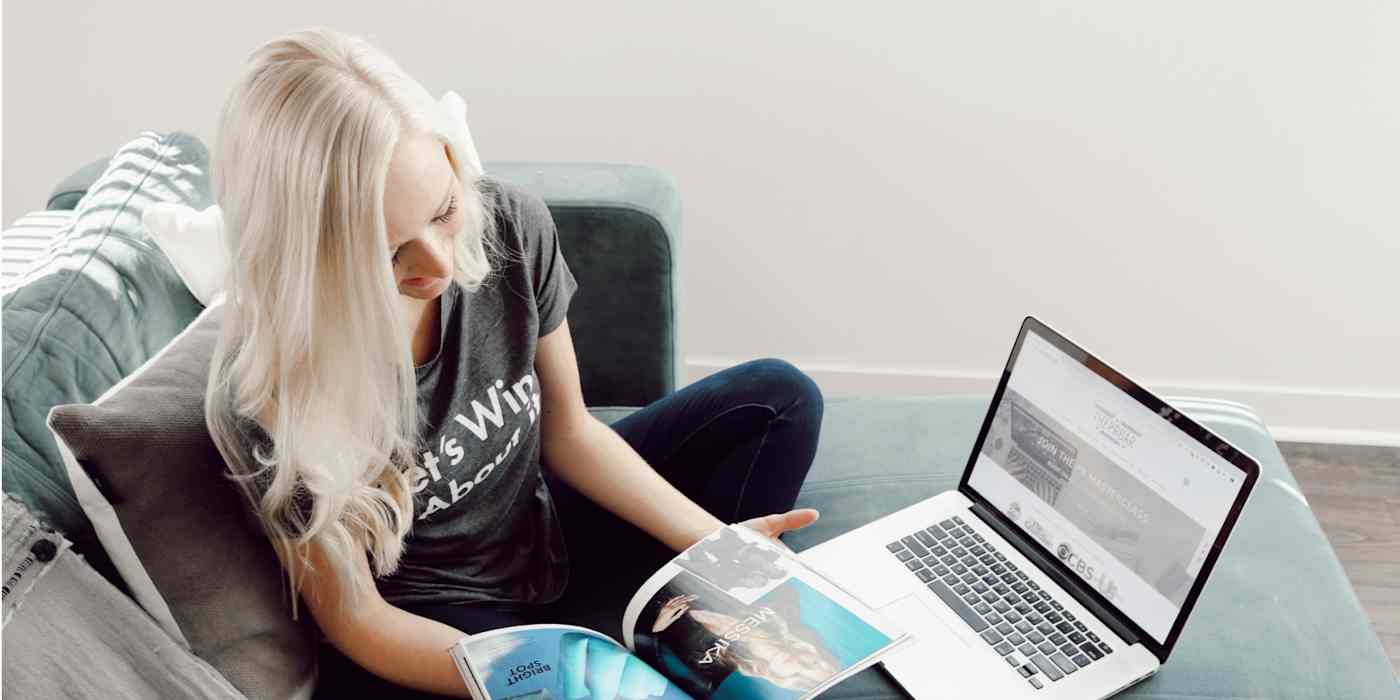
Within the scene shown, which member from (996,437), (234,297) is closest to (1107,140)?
(996,437)

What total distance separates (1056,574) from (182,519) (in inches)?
32.2

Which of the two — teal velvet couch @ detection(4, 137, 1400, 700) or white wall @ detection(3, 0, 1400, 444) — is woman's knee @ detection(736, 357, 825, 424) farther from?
white wall @ detection(3, 0, 1400, 444)

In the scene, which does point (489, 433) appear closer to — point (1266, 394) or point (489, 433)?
point (489, 433)

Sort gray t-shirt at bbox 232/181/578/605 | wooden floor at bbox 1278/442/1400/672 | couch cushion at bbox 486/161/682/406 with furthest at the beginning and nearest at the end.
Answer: wooden floor at bbox 1278/442/1400/672, couch cushion at bbox 486/161/682/406, gray t-shirt at bbox 232/181/578/605

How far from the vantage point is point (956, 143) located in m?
1.92

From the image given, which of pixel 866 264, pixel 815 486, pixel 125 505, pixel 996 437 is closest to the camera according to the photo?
pixel 125 505

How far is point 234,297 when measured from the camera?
0.93m

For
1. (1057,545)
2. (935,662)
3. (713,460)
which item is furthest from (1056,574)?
(713,460)

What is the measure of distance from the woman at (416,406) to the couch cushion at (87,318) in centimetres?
16

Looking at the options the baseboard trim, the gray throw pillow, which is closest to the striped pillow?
the gray throw pillow

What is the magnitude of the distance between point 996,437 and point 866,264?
86 cm

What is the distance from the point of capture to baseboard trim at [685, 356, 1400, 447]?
2094 millimetres

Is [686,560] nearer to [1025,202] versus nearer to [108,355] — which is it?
[108,355]

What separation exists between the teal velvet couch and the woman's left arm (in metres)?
0.12
